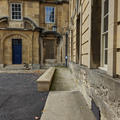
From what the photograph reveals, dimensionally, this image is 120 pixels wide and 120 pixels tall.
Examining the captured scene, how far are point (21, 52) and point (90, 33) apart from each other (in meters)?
11.7

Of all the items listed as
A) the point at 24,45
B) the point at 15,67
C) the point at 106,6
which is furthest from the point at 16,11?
the point at 106,6

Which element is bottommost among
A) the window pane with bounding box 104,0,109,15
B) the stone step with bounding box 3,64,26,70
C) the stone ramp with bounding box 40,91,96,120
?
the stone ramp with bounding box 40,91,96,120

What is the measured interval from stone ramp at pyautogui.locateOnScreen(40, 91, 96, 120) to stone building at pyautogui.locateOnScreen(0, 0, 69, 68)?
974 cm

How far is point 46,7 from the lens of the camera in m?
14.1

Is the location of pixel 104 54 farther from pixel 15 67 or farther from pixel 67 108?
pixel 15 67

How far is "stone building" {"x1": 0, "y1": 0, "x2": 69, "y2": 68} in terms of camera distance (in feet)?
42.3

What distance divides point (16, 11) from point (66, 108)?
13.9 m

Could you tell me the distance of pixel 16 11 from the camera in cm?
1336

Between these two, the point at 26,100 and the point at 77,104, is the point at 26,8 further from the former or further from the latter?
the point at 77,104

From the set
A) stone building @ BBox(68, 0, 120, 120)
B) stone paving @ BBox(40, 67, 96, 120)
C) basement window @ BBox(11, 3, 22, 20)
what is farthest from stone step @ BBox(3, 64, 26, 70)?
stone building @ BBox(68, 0, 120, 120)

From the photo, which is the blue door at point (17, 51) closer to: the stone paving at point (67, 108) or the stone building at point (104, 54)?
the stone paving at point (67, 108)

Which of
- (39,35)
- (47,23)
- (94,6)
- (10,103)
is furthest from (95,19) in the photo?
(47,23)

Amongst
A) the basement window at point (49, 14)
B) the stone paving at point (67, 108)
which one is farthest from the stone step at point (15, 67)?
the stone paving at point (67, 108)

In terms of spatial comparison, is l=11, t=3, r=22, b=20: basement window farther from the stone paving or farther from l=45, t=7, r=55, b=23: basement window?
the stone paving
